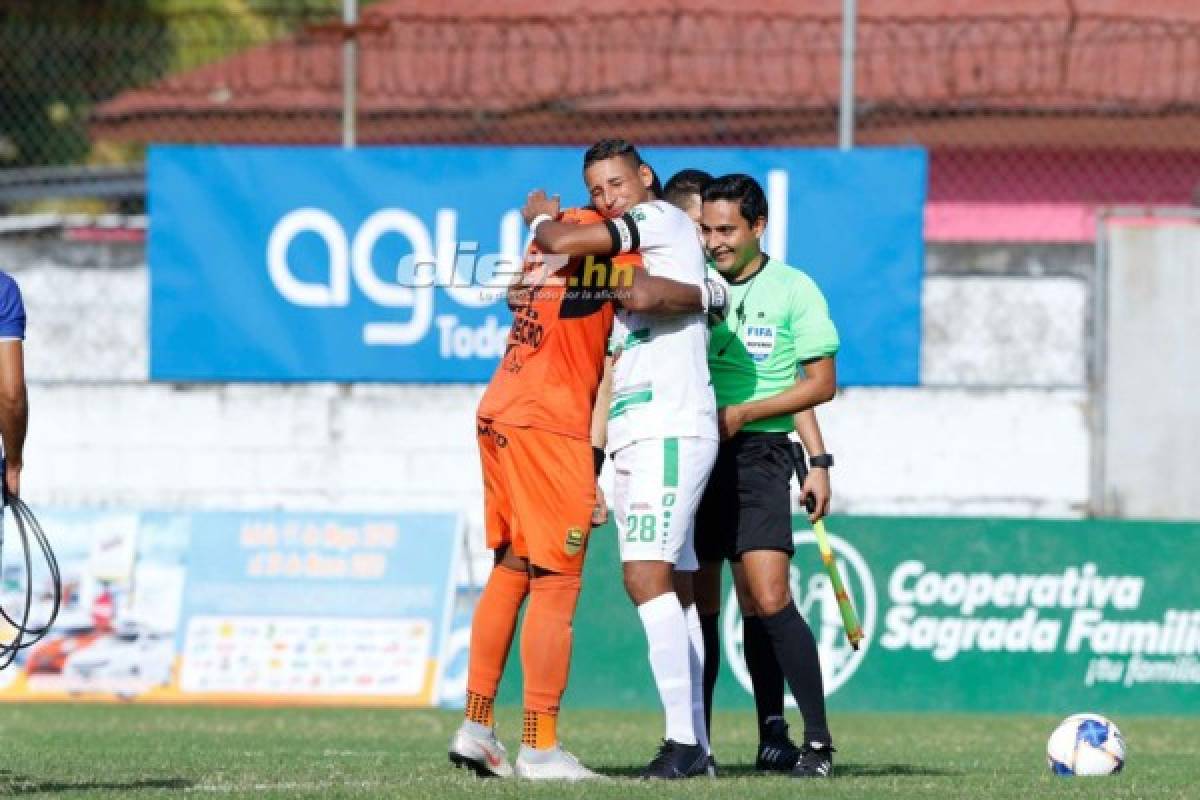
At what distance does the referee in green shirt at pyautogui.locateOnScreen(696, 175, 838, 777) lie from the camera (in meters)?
8.80

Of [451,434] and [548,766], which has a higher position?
[451,434]

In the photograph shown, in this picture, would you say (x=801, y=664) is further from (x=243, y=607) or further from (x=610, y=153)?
(x=243, y=607)

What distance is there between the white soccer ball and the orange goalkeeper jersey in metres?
2.37

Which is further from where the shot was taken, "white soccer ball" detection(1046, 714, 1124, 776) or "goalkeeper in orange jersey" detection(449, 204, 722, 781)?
"white soccer ball" detection(1046, 714, 1124, 776)

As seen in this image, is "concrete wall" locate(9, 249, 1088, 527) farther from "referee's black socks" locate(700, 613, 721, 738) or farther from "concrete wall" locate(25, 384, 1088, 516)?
"referee's black socks" locate(700, 613, 721, 738)

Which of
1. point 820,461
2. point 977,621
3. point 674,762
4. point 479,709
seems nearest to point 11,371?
point 479,709

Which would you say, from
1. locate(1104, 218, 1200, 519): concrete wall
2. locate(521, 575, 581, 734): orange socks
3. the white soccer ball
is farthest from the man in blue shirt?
locate(1104, 218, 1200, 519): concrete wall

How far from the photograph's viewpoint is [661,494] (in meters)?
8.30

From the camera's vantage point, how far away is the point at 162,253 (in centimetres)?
1577

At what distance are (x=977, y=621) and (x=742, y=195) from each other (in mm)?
6253

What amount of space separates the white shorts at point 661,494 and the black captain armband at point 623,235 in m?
0.72

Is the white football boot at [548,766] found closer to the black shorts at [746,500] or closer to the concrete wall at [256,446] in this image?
the black shorts at [746,500]

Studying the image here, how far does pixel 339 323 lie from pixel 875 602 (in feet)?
13.5

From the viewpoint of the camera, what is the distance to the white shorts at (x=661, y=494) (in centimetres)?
830
